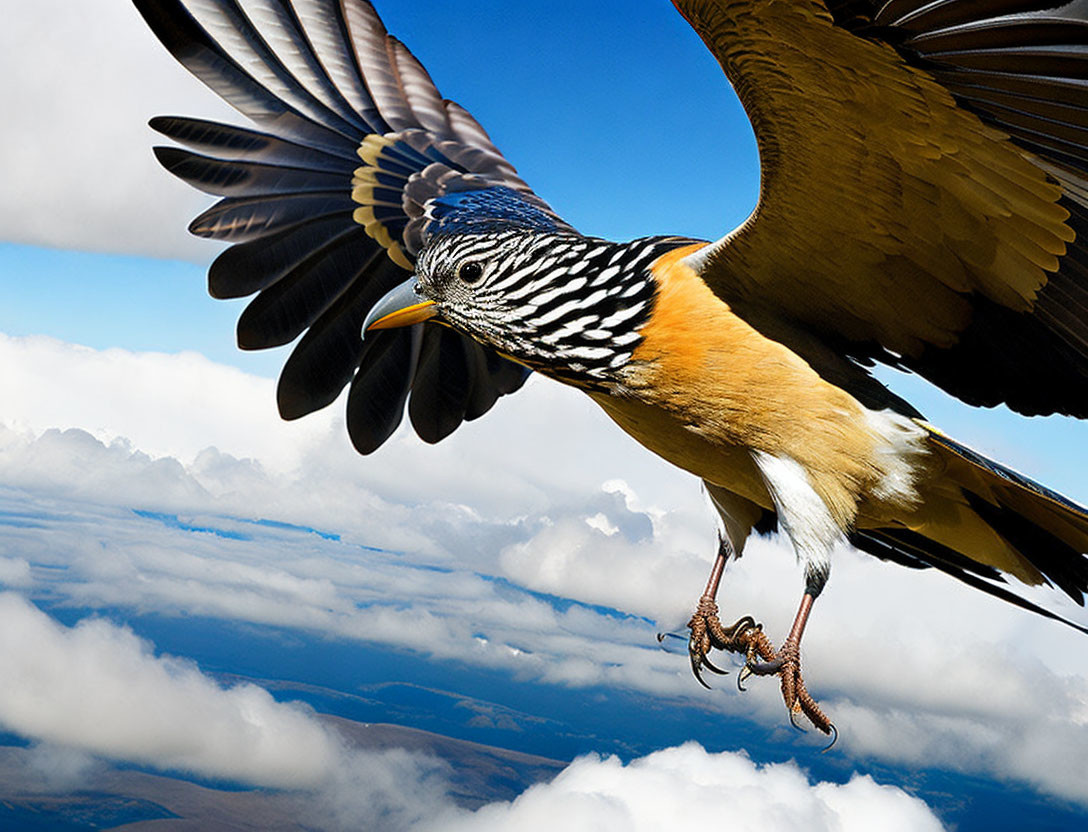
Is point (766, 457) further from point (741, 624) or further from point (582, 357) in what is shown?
point (741, 624)

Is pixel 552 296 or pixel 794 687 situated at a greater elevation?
pixel 552 296

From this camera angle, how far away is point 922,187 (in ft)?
7.52

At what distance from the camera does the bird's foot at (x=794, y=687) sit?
269cm

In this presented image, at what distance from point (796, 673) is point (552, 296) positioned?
119 cm

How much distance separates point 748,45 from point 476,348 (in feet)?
7.68

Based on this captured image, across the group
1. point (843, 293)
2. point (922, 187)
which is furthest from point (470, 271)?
point (922, 187)

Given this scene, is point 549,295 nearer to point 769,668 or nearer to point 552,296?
point 552,296

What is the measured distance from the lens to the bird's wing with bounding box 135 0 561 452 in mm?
4168

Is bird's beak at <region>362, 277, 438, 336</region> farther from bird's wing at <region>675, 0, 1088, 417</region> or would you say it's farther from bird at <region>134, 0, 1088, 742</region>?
bird's wing at <region>675, 0, 1088, 417</region>

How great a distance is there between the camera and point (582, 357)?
2693 millimetres

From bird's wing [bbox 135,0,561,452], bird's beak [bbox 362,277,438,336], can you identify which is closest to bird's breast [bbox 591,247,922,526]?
bird's beak [bbox 362,277,438,336]

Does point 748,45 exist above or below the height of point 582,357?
above

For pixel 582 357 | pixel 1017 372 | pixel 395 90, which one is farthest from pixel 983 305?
pixel 395 90

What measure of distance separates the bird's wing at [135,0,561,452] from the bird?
214 mm
